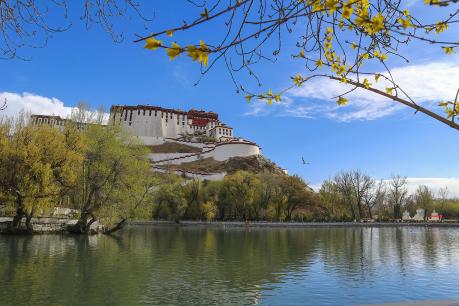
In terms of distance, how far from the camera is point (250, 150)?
92.9 metres

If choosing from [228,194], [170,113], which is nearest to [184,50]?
[228,194]

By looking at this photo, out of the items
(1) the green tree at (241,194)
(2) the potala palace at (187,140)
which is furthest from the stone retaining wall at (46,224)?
(2) the potala palace at (187,140)

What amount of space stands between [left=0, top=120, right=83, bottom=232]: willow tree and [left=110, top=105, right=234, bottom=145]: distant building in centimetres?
6521

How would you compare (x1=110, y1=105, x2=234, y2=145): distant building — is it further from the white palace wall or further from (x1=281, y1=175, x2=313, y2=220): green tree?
(x1=281, y1=175, x2=313, y2=220): green tree

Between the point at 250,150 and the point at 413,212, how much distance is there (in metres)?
35.2

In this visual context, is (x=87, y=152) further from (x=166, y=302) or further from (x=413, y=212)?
(x=413, y=212)

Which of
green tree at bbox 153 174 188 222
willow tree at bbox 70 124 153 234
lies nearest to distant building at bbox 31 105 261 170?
green tree at bbox 153 174 188 222

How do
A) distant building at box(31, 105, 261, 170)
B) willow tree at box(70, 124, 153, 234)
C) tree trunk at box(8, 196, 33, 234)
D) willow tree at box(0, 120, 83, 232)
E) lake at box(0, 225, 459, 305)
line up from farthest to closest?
distant building at box(31, 105, 261, 170) < willow tree at box(70, 124, 153, 234) < tree trunk at box(8, 196, 33, 234) < willow tree at box(0, 120, 83, 232) < lake at box(0, 225, 459, 305)

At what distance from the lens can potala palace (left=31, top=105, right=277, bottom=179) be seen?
3593 inches

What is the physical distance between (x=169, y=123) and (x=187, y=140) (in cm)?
714

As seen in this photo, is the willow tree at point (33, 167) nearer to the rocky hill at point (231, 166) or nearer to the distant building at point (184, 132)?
the rocky hill at point (231, 166)

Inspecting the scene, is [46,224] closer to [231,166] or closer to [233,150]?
[231,166]

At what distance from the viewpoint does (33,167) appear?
27.0 meters

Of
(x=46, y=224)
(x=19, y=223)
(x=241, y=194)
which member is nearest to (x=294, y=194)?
(x=241, y=194)
